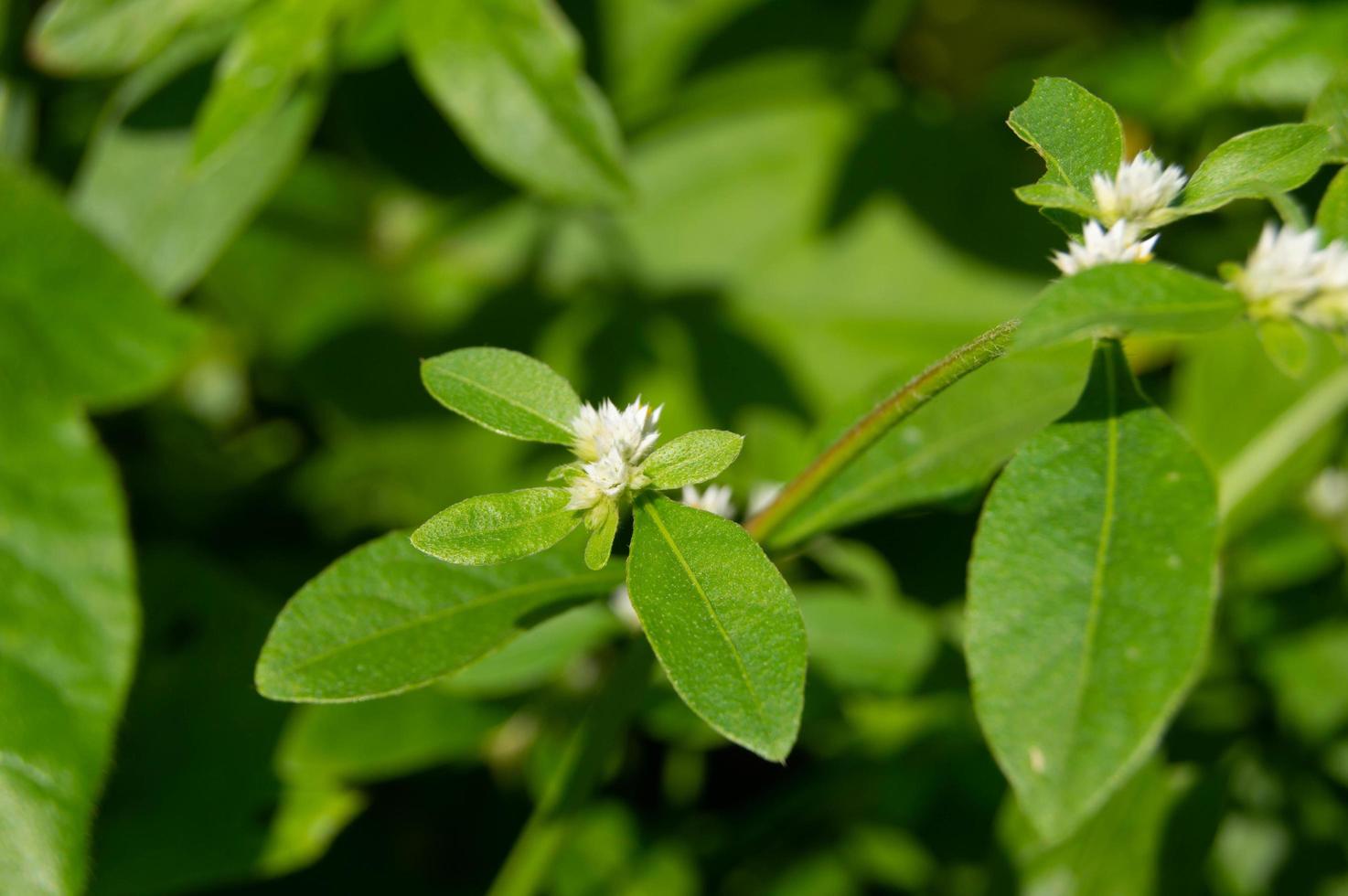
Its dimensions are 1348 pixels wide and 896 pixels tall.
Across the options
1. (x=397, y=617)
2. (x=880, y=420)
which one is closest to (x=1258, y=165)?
(x=880, y=420)

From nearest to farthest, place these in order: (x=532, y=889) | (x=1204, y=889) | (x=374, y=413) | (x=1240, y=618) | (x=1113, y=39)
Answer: (x=532, y=889) < (x=1204, y=889) < (x=1240, y=618) < (x=374, y=413) < (x=1113, y=39)

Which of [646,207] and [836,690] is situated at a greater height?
[646,207]

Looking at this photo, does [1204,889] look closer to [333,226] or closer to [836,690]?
[836,690]

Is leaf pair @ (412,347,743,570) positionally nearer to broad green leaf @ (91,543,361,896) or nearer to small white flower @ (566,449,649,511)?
small white flower @ (566,449,649,511)

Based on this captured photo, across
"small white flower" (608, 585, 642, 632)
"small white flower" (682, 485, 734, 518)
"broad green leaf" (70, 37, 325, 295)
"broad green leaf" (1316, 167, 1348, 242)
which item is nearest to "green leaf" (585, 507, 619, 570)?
"small white flower" (682, 485, 734, 518)

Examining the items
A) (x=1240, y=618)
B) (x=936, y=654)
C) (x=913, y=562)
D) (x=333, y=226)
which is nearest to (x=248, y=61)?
(x=333, y=226)

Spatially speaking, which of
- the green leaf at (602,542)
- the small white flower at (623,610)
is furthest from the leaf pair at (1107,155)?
the small white flower at (623,610)
